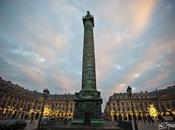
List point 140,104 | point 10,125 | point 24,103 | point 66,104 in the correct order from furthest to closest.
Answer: point 66,104
point 140,104
point 24,103
point 10,125

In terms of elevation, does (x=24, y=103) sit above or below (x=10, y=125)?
above

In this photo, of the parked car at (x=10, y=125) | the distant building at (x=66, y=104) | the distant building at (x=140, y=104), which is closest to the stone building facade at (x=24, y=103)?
the distant building at (x=66, y=104)

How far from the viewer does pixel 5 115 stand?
5741 cm

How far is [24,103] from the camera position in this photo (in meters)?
68.9

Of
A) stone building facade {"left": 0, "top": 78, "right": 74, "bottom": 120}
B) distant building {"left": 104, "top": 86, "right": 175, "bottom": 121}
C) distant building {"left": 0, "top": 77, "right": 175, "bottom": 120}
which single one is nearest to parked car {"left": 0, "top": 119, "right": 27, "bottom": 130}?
stone building facade {"left": 0, "top": 78, "right": 74, "bottom": 120}

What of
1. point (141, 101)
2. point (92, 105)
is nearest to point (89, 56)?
point (92, 105)

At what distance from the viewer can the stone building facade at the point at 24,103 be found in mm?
58000

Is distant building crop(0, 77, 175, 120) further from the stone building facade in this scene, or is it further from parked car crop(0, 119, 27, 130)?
parked car crop(0, 119, 27, 130)

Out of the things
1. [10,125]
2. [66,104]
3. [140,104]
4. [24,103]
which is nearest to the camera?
[10,125]

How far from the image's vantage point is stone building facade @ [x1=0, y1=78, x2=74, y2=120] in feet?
190

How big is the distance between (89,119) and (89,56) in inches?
401

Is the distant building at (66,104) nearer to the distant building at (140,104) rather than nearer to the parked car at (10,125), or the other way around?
the distant building at (140,104)

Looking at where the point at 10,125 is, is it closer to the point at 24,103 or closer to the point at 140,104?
the point at 24,103

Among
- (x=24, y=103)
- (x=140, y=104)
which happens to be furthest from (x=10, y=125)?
(x=140, y=104)
